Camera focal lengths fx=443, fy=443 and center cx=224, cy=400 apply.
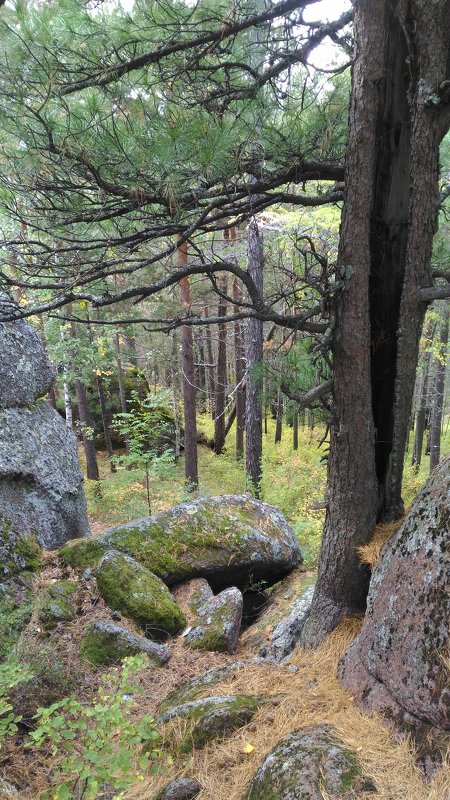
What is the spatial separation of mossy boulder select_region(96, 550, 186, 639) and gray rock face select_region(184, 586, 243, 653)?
237 mm

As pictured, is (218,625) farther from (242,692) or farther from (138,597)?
(242,692)

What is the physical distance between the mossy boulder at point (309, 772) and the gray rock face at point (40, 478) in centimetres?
404

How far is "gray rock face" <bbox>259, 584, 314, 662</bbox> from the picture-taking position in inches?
164

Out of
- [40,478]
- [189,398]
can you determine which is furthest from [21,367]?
[189,398]

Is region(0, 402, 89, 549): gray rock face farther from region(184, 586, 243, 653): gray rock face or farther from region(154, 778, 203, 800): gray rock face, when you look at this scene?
region(154, 778, 203, 800): gray rock face

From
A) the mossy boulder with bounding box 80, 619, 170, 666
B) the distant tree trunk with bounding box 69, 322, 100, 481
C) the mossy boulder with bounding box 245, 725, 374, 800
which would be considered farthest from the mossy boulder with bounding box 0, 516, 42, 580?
the distant tree trunk with bounding box 69, 322, 100, 481

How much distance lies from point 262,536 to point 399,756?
11.2 feet

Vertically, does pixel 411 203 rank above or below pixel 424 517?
above

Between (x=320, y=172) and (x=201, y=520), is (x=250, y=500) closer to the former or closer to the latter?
(x=201, y=520)

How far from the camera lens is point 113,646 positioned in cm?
400

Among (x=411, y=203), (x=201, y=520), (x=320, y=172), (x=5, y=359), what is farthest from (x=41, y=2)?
(x=201, y=520)

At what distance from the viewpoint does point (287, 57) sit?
296 cm

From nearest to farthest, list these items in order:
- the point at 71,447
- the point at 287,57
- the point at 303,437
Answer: the point at 287,57 < the point at 71,447 < the point at 303,437

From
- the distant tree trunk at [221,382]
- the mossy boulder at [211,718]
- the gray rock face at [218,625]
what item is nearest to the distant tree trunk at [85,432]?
the distant tree trunk at [221,382]
